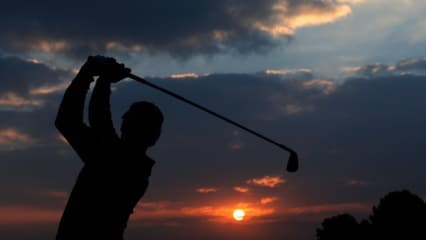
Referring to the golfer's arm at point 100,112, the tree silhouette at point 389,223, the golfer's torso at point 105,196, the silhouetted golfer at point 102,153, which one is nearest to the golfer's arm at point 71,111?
the silhouetted golfer at point 102,153

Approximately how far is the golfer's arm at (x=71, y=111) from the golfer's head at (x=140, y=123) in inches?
16.6

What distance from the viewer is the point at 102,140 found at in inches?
237

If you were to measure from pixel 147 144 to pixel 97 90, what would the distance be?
71 cm

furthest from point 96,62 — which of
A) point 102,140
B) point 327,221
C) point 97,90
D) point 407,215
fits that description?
point 407,215

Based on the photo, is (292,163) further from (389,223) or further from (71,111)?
(389,223)

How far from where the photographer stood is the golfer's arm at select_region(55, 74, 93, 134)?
591cm

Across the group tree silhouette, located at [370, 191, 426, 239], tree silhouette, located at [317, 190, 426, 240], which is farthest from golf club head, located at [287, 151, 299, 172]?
tree silhouette, located at [370, 191, 426, 239]

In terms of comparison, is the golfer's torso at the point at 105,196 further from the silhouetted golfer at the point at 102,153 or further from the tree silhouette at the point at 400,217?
the tree silhouette at the point at 400,217

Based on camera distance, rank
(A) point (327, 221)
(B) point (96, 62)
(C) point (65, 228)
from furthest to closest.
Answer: (A) point (327, 221), (B) point (96, 62), (C) point (65, 228)

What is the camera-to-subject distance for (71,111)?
5918 millimetres

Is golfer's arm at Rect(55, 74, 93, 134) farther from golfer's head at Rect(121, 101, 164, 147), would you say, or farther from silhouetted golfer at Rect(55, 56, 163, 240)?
golfer's head at Rect(121, 101, 164, 147)

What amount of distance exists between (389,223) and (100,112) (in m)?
29.1

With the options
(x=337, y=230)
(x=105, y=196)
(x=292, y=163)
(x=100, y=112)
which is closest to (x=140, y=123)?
(x=100, y=112)

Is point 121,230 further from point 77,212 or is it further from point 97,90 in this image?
point 97,90
